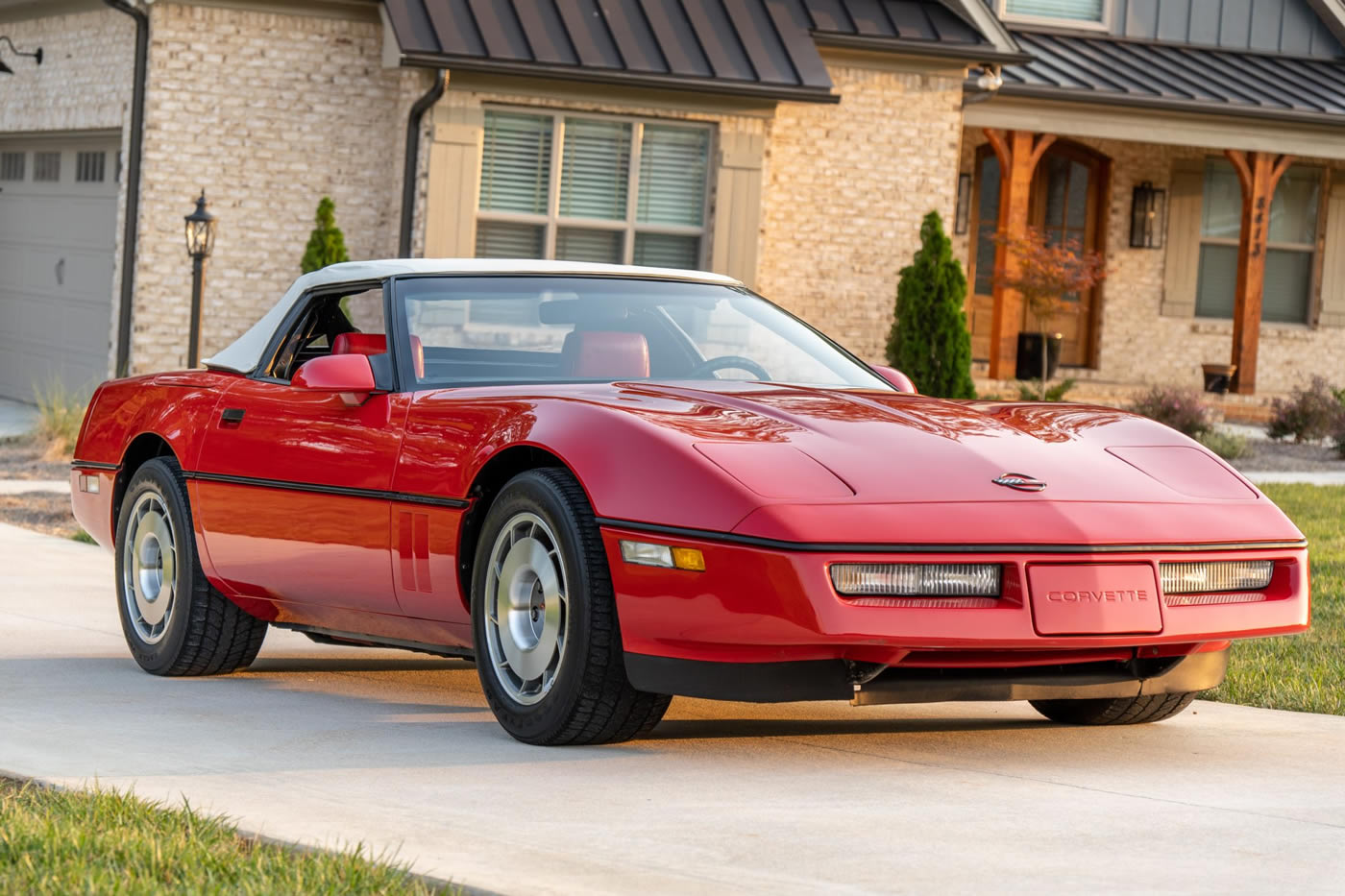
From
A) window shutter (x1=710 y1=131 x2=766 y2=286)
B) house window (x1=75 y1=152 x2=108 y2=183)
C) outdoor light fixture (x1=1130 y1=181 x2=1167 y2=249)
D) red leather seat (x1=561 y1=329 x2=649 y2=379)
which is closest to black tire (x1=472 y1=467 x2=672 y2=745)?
red leather seat (x1=561 y1=329 x2=649 y2=379)

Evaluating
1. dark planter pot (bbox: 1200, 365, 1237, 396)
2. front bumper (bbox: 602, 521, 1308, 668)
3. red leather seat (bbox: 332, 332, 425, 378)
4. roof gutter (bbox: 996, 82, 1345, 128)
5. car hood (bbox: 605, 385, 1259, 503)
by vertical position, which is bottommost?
front bumper (bbox: 602, 521, 1308, 668)

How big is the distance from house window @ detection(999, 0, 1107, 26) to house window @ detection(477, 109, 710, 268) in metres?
6.59

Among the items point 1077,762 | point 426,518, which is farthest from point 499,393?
point 1077,762

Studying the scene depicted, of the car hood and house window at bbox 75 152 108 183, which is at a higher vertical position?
house window at bbox 75 152 108 183

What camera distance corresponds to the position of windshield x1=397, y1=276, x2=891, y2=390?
21.3 feet

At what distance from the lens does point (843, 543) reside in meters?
5.03

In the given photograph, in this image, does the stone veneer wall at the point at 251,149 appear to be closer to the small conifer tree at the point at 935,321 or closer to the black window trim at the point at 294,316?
the small conifer tree at the point at 935,321

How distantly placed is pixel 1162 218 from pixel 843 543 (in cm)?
2303

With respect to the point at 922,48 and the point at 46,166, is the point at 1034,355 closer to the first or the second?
the point at 922,48

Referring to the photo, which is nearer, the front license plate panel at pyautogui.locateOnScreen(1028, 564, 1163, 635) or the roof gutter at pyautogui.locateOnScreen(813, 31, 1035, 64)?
the front license plate panel at pyautogui.locateOnScreen(1028, 564, 1163, 635)

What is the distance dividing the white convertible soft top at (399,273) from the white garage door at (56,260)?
39.6ft

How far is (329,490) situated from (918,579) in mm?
2094

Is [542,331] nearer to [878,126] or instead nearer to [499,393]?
[499,393]

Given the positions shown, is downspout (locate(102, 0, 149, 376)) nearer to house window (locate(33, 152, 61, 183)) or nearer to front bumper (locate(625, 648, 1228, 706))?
house window (locate(33, 152, 61, 183))
